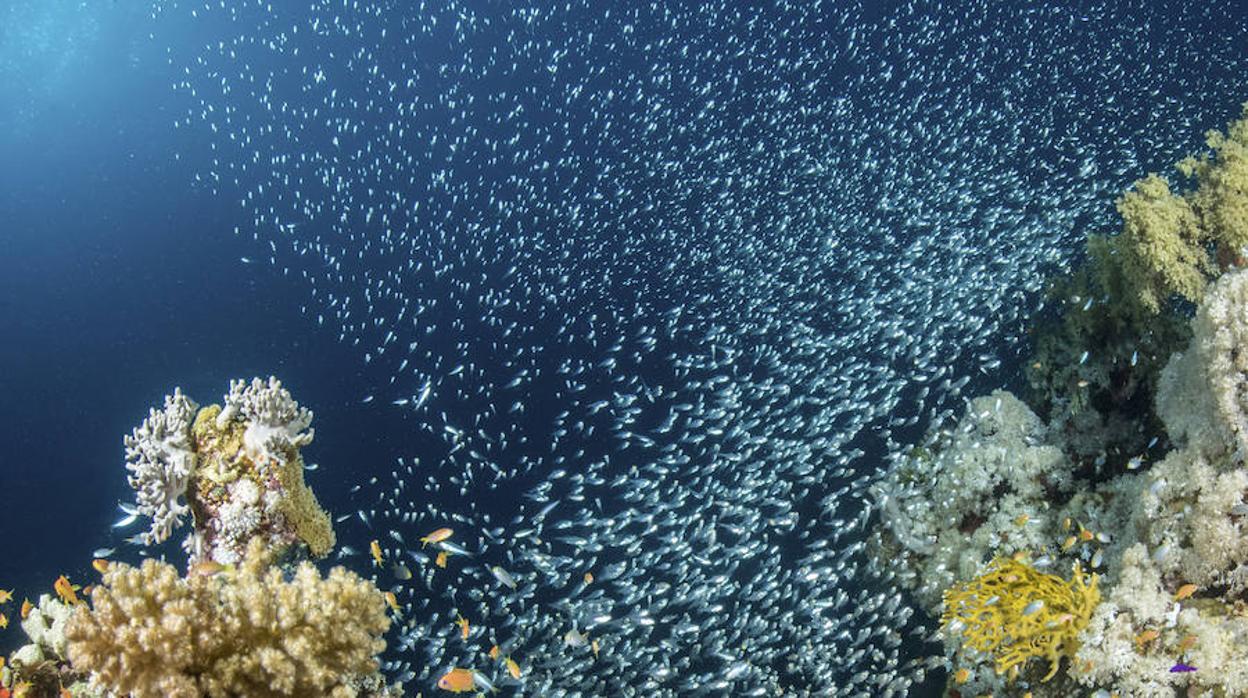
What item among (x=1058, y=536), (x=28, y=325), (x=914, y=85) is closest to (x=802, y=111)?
(x=914, y=85)

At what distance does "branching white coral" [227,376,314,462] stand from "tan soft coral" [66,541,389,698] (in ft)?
6.76

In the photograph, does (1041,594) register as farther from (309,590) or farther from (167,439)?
(167,439)

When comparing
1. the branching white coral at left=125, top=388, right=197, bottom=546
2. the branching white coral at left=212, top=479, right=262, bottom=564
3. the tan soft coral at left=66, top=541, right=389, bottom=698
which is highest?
the branching white coral at left=125, top=388, right=197, bottom=546

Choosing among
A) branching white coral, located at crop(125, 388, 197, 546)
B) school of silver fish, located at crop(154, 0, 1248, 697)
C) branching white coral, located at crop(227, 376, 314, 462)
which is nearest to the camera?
branching white coral, located at crop(125, 388, 197, 546)

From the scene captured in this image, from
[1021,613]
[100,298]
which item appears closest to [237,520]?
[1021,613]

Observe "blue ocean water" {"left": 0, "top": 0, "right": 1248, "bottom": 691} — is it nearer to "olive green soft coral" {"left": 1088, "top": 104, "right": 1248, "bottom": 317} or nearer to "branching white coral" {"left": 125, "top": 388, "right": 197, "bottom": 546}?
"olive green soft coral" {"left": 1088, "top": 104, "right": 1248, "bottom": 317}

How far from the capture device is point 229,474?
6.67m

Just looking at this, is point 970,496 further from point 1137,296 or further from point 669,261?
point 669,261

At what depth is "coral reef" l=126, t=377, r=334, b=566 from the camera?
6473 mm

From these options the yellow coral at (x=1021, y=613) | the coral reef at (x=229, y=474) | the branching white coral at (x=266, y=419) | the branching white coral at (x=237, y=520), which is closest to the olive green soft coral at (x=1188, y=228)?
the yellow coral at (x=1021, y=613)

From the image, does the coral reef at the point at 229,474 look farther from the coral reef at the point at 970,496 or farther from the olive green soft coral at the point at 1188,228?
the olive green soft coral at the point at 1188,228

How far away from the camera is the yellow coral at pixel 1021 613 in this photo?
20.2ft

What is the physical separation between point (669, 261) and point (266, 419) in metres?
17.5

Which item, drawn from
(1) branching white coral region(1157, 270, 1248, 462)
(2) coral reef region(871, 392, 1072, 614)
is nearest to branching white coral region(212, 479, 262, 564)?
(2) coral reef region(871, 392, 1072, 614)
